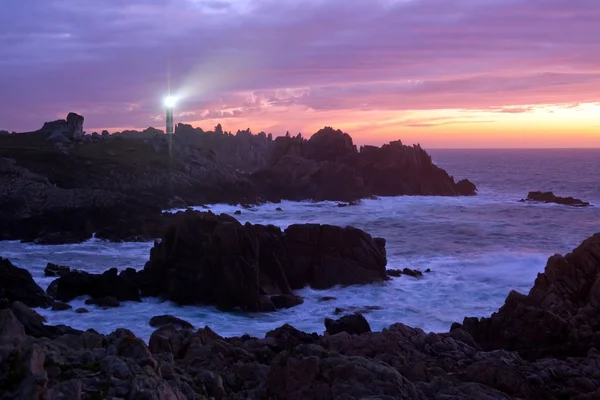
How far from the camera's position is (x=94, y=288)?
3372 centimetres

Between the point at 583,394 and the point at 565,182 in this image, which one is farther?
the point at 565,182

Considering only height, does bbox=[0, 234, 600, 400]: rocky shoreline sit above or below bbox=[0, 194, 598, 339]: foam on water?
above

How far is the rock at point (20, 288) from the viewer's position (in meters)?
31.8

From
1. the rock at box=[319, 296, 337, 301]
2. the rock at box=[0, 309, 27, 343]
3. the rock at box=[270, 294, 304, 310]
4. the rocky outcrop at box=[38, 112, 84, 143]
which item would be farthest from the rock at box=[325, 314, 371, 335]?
the rocky outcrop at box=[38, 112, 84, 143]

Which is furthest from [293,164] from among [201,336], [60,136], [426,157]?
[201,336]

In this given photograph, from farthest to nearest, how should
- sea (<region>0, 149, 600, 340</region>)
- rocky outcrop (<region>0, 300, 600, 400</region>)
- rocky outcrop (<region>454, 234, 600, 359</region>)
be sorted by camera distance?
sea (<region>0, 149, 600, 340</region>)
rocky outcrop (<region>454, 234, 600, 359</region>)
rocky outcrop (<region>0, 300, 600, 400</region>)

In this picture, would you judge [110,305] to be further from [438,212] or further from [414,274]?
[438,212]

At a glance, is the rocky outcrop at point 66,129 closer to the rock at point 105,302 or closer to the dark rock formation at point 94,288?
the dark rock formation at point 94,288

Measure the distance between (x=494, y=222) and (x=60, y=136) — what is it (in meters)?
77.6

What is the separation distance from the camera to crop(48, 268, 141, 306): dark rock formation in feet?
109

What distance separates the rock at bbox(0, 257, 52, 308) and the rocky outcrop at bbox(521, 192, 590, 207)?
74985mm

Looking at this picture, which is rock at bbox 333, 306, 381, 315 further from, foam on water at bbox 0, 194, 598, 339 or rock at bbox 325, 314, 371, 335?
rock at bbox 325, 314, 371, 335

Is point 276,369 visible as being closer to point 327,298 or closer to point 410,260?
point 327,298

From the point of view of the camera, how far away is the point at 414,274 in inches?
1624
